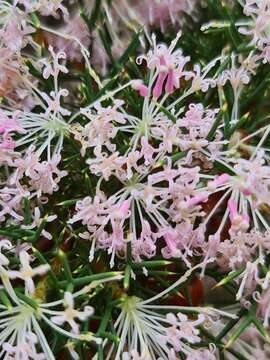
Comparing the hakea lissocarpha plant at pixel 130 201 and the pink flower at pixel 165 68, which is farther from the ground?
the pink flower at pixel 165 68

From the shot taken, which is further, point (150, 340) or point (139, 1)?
point (139, 1)

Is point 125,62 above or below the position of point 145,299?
above

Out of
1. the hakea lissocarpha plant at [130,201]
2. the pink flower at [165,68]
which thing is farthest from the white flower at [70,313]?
the pink flower at [165,68]

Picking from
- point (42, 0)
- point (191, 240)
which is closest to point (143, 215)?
point (191, 240)

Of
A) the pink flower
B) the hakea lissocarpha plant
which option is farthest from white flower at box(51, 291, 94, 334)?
the pink flower

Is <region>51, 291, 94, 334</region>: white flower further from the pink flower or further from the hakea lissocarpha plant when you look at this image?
the pink flower

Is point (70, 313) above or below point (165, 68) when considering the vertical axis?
below

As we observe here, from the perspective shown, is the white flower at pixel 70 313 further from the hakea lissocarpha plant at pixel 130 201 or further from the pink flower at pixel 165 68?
the pink flower at pixel 165 68

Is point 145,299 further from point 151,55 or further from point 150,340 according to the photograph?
point 151,55
